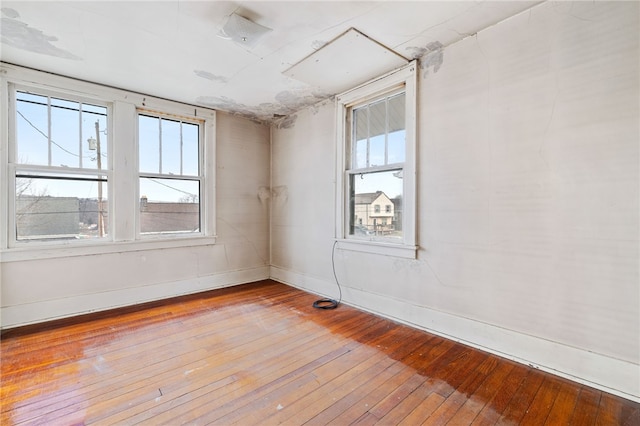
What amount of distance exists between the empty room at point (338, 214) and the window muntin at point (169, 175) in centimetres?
3

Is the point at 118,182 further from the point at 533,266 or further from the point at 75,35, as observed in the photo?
the point at 533,266

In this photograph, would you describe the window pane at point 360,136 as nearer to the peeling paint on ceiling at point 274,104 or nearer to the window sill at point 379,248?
the peeling paint on ceiling at point 274,104

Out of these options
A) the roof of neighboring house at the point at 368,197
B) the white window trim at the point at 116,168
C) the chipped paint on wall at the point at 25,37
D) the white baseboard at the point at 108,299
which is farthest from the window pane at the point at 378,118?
the chipped paint on wall at the point at 25,37

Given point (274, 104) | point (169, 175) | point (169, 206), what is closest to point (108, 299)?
point (169, 206)

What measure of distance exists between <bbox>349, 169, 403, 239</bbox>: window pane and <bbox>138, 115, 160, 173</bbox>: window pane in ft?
8.04

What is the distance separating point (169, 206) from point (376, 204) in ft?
8.68

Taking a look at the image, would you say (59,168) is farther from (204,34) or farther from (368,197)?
(368,197)

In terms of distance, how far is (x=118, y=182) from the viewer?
10.6ft

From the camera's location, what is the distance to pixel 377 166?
307cm

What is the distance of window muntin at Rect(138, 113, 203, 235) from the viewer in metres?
3.45

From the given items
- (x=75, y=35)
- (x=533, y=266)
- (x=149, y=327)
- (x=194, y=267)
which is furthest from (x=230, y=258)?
(x=533, y=266)

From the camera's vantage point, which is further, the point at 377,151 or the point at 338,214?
the point at 338,214

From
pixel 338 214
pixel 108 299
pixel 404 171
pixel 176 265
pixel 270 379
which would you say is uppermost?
pixel 404 171

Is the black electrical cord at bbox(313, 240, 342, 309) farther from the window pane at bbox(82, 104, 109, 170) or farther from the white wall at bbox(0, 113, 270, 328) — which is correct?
the window pane at bbox(82, 104, 109, 170)
